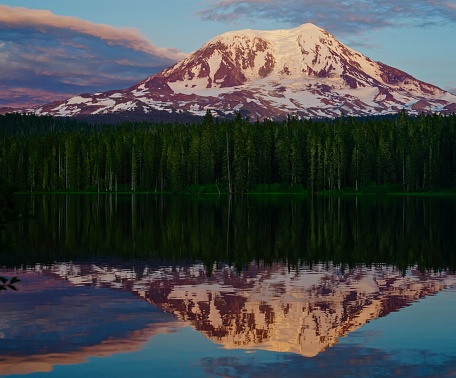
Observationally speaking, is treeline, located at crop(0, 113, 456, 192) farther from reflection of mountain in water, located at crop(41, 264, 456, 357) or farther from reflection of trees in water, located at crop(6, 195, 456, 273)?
reflection of mountain in water, located at crop(41, 264, 456, 357)

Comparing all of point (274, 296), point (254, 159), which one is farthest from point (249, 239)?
point (254, 159)

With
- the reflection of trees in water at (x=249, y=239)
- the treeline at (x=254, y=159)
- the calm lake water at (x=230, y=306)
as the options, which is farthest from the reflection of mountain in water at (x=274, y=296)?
the treeline at (x=254, y=159)

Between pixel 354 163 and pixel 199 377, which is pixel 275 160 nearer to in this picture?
pixel 354 163

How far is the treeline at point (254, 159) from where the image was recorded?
6245 inches

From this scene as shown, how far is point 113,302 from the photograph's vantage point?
28.3m

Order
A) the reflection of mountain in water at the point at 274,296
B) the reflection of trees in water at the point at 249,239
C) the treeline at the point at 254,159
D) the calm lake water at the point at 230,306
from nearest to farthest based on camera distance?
the calm lake water at the point at 230,306 → the reflection of mountain in water at the point at 274,296 → the reflection of trees in water at the point at 249,239 → the treeline at the point at 254,159

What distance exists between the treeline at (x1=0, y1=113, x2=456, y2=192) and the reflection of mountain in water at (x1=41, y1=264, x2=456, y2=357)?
393 ft

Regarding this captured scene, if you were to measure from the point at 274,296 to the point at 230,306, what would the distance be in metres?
2.73

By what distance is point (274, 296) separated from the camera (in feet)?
96.1

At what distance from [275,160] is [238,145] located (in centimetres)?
1153

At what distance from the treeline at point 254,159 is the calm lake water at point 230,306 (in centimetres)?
10664

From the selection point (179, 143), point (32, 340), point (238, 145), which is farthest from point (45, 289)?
point (179, 143)

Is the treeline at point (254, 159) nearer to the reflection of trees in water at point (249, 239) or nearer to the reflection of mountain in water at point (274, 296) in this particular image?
the reflection of trees in water at point (249, 239)

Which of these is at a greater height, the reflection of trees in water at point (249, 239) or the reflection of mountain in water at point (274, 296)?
the reflection of trees in water at point (249, 239)
